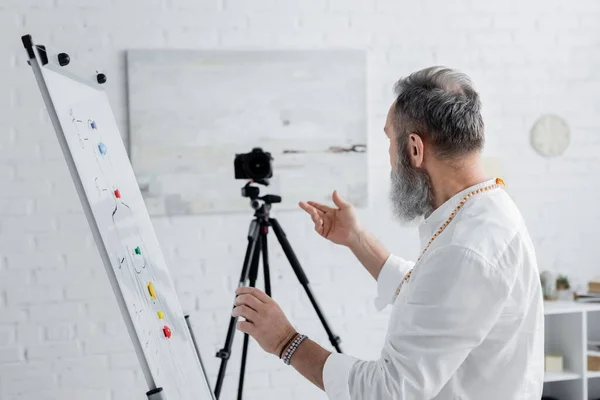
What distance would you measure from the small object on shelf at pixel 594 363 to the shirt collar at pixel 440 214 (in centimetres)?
192

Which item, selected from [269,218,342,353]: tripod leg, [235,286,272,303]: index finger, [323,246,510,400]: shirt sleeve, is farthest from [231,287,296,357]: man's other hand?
[269,218,342,353]: tripod leg

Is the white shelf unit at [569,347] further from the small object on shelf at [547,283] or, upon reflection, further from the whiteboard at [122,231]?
the whiteboard at [122,231]

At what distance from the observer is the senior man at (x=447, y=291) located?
1367 millimetres

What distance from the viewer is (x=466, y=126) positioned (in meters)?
1.52

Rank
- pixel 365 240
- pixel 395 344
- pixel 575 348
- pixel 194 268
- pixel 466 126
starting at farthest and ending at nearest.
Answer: pixel 575 348 < pixel 194 268 < pixel 365 240 < pixel 466 126 < pixel 395 344

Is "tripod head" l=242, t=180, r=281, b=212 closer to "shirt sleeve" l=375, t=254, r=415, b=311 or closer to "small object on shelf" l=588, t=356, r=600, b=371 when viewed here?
→ "shirt sleeve" l=375, t=254, r=415, b=311

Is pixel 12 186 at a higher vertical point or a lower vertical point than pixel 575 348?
higher

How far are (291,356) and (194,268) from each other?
1463 millimetres

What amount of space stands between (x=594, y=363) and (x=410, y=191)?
2.05m

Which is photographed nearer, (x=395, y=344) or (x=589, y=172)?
(x=395, y=344)

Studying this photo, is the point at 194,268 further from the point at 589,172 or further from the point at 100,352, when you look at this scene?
the point at 589,172

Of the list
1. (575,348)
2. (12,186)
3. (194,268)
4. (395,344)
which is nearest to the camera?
(395,344)

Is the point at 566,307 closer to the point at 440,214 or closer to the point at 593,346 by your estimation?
the point at 593,346

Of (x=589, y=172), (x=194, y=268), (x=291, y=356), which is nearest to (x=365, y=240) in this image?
(x=291, y=356)
